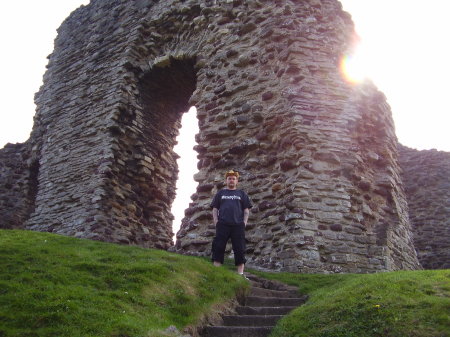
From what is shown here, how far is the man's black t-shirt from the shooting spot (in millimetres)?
7629

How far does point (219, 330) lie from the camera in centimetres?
511

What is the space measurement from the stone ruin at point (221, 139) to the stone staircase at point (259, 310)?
1.27 m

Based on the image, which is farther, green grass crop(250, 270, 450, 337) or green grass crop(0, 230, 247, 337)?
green grass crop(0, 230, 247, 337)

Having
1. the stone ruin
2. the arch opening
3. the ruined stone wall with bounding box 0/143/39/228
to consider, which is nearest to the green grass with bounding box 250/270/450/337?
the stone ruin

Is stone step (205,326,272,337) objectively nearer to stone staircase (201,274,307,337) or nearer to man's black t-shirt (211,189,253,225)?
stone staircase (201,274,307,337)

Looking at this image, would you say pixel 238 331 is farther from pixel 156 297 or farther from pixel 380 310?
pixel 380 310

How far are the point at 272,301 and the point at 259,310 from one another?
1.62ft

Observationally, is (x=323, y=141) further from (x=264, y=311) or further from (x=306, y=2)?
(x=264, y=311)

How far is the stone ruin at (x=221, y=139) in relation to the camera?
8.80m

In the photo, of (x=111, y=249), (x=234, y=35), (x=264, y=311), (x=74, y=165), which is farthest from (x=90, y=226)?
(x=264, y=311)

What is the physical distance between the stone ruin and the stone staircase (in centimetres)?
127

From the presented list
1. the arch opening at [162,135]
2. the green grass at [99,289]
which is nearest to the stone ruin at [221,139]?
the arch opening at [162,135]

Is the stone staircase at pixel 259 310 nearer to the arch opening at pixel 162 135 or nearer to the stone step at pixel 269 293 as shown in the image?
the stone step at pixel 269 293

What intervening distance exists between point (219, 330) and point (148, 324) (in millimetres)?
843
